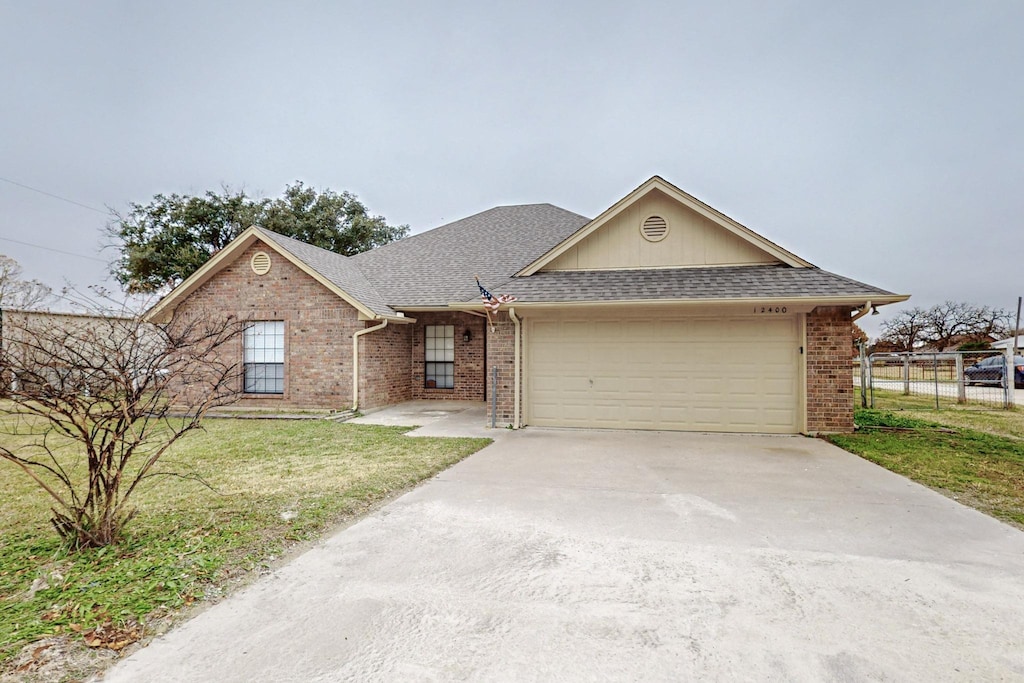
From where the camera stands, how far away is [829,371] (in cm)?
916

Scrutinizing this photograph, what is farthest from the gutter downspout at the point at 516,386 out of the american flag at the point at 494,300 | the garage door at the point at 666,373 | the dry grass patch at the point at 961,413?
the dry grass patch at the point at 961,413

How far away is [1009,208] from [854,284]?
30254 millimetres

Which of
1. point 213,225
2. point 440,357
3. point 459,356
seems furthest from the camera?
point 213,225

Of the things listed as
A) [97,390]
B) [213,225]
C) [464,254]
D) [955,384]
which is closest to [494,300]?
[97,390]

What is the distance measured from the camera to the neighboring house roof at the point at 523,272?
30.2 feet

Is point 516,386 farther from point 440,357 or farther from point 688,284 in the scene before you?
point 440,357

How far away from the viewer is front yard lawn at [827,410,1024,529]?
5.59 meters

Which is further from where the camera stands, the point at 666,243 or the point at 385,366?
the point at 385,366

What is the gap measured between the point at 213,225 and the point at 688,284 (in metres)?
25.8

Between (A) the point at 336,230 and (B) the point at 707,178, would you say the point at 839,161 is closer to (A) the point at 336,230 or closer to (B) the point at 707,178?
(B) the point at 707,178

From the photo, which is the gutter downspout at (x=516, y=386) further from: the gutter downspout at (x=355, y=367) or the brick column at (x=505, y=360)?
the gutter downspout at (x=355, y=367)

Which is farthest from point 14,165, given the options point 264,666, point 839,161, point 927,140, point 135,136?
point 927,140

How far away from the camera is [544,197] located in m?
45.2

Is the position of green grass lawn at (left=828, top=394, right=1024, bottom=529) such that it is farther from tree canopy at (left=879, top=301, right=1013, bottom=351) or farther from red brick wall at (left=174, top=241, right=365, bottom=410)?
tree canopy at (left=879, top=301, right=1013, bottom=351)
